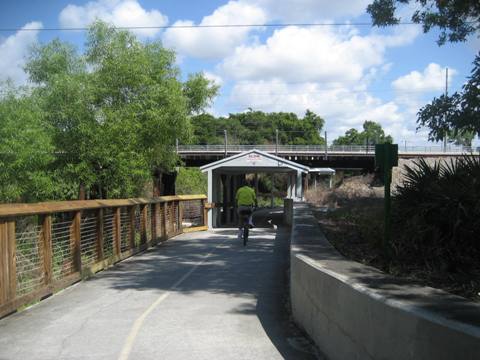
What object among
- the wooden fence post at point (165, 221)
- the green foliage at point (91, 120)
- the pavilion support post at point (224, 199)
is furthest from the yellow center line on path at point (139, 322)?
the pavilion support post at point (224, 199)

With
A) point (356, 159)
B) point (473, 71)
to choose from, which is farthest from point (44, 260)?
point (356, 159)

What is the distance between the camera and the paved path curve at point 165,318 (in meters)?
5.67

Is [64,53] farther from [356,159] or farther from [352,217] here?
[356,159]

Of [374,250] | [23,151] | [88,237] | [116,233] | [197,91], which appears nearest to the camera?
[374,250]

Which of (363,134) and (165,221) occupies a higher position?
(363,134)

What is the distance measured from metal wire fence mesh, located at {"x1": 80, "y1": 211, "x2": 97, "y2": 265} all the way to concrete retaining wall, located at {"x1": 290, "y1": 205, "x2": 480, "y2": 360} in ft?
17.4

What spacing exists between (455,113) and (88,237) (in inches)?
286

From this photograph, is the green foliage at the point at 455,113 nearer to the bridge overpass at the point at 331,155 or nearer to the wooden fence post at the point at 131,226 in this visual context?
the wooden fence post at the point at 131,226

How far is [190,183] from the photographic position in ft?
149

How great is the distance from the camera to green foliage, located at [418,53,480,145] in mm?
8742

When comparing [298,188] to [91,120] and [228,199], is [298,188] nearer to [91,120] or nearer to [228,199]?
[228,199]

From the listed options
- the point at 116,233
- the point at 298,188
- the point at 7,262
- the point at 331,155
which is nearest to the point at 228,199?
the point at 298,188

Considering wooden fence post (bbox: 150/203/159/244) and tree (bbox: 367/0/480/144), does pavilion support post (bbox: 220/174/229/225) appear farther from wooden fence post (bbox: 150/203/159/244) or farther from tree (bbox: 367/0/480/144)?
tree (bbox: 367/0/480/144)

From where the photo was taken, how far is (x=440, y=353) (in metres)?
3.13
